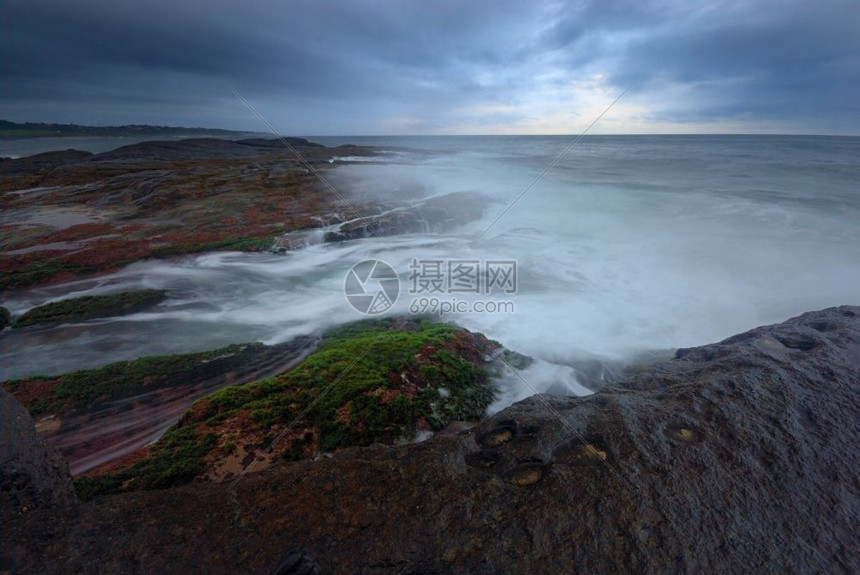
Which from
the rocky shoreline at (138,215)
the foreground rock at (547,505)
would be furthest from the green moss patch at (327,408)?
the rocky shoreline at (138,215)

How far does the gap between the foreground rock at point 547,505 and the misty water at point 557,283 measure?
2.10 m

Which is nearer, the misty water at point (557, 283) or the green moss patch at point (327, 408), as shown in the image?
the green moss patch at point (327, 408)

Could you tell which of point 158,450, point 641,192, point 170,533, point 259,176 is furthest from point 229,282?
point 641,192

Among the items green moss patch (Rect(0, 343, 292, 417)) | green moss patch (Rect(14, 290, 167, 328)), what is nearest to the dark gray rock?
green moss patch (Rect(0, 343, 292, 417))

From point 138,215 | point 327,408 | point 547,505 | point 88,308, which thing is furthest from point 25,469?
point 138,215

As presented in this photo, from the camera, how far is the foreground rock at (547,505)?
190 centimetres

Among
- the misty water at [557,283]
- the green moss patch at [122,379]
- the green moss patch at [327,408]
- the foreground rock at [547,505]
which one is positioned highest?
the foreground rock at [547,505]

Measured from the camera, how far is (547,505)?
214 cm

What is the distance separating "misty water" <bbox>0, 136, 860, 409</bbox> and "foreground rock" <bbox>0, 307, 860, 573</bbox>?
6.90 ft

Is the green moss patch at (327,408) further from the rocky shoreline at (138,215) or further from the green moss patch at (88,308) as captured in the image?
the rocky shoreline at (138,215)

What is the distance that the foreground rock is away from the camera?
1.90 meters

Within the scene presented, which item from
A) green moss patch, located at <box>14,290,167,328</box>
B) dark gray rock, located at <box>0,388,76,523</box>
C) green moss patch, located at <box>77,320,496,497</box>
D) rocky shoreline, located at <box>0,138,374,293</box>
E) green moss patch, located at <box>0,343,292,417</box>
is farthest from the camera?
rocky shoreline, located at <box>0,138,374,293</box>

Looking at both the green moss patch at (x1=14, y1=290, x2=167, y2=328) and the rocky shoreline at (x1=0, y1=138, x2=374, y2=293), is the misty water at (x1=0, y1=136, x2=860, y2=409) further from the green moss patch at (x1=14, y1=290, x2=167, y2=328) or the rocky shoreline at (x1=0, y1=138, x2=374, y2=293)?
the rocky shoreline at (x1=0, y1=138, x2=374, y2=293)

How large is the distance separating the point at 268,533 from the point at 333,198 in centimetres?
1471
